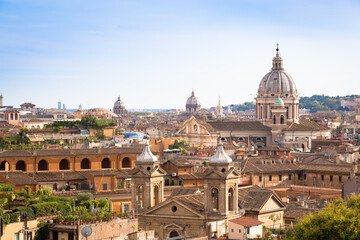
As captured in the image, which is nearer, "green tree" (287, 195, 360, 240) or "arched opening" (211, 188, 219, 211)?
"green tree" (287, 195, 360, 240)

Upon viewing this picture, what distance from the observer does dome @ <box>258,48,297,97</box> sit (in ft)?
323

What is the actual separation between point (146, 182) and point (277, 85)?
222 feet

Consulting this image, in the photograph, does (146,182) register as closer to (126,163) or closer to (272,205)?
(272,205)

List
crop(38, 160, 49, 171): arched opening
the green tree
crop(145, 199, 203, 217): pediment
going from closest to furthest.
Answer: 1. the green tree
2. crop(145, 199, 203, 217): pediment
3. crop(38, 160, 49, 171): arched opening

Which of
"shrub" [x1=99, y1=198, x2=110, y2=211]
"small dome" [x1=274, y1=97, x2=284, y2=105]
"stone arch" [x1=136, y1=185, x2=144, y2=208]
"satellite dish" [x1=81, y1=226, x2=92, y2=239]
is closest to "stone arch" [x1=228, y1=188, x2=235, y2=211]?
"stone arch" [x1=136, y1=185, x2=144, y2=208]

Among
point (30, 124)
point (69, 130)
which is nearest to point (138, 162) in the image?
point (69, 130)

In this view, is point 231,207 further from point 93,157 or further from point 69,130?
point 69,130

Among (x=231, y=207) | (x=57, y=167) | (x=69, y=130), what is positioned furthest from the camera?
(x=69, y=130)

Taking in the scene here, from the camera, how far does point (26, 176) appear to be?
4478cm

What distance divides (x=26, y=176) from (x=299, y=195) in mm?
13995

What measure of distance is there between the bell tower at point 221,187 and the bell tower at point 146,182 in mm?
2322

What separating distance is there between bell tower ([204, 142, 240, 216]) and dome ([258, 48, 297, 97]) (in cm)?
6795

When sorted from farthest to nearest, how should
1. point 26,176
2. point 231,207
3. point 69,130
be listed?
point 69,130
point 26,176
point 231,207

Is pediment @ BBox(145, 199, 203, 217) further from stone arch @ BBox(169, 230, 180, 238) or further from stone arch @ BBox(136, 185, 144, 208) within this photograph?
stone arch @ BBox(136, 185, 144, 208)
